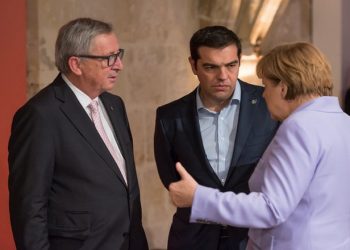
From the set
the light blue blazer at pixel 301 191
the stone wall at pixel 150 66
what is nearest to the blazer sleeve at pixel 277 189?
the light blue blazer at pixel 301 191

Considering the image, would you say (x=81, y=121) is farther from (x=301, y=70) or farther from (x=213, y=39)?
(x=301, y=70)

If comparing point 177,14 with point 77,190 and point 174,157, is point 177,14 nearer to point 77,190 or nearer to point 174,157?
point 174,157

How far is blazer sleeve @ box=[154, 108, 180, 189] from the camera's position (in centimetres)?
262

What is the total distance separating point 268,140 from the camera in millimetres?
2529

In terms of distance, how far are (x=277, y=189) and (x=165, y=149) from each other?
95cm

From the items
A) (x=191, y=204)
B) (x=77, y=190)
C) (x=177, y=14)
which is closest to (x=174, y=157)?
(x=77, y=190)

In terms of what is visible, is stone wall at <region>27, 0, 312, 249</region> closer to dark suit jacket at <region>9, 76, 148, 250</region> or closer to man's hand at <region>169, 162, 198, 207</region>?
dark suit jacket at <region>9, 76, 148, 250</region>

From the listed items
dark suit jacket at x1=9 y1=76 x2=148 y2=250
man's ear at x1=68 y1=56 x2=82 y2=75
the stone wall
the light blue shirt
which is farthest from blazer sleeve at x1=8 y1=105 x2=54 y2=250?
the stone wall

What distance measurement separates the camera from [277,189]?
5.72 ft

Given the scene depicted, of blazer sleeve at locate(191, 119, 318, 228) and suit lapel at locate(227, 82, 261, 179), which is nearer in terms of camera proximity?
blazer sleeve at locate(191, 119, 318, 228)

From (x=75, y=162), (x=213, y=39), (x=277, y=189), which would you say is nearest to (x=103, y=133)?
(x=75, y=162)

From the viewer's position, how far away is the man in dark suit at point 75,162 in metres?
2.08

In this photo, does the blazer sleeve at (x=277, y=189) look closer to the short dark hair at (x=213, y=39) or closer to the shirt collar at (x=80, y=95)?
the shirt collar at (x=80, y=95)

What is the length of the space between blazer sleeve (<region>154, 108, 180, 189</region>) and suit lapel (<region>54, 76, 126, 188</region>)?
413 mm
